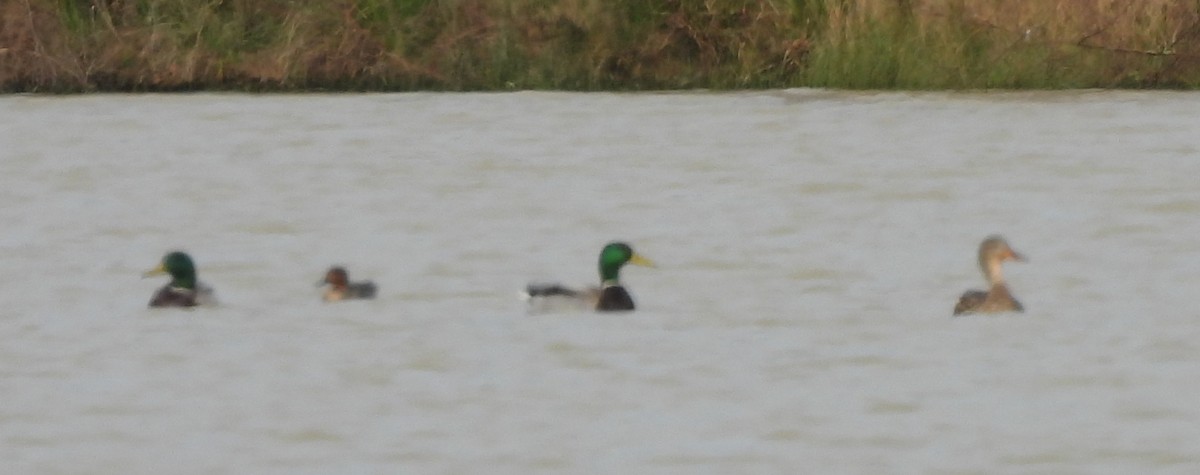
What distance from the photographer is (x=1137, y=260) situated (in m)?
9.97

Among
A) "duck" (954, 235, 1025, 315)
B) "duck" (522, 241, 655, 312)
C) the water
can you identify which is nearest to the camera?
the water

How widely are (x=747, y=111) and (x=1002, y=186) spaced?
3.05 m

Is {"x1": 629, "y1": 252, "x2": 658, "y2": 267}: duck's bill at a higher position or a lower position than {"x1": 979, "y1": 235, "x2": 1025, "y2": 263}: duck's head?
lower

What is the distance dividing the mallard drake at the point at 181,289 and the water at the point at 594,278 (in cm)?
8

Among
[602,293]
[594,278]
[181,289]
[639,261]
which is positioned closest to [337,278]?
[181,289]

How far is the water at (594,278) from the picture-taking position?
674 cm

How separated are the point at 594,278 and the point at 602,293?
1016mm

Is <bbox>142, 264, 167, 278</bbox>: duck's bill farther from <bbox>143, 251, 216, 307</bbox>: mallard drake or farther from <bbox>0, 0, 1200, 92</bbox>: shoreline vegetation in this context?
<bbox>0, 0, 1200, 92</bbox>: shoreline vegetation

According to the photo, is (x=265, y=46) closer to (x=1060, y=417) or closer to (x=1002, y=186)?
A: (x=1002, y=186)

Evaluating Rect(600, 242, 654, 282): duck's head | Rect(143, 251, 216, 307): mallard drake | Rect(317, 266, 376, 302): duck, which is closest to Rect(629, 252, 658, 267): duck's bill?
Rect(600, 242, 654, 282): duck's head

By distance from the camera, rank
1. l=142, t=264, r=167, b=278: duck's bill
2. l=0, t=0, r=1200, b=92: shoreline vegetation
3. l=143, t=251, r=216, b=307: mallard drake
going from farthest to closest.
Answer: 1. l=0, t=0, r=1200, b=92: shoreline vegetation
2. l=142, t=264, r=167, b=278: duck's bill
3. l=143, t=251, r=216, b=307: mallard drake

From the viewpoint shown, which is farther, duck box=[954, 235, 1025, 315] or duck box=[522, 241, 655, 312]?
duck box=[522, 241, 655, 312]

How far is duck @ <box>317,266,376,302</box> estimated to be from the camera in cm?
900

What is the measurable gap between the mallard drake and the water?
0.08 metres
